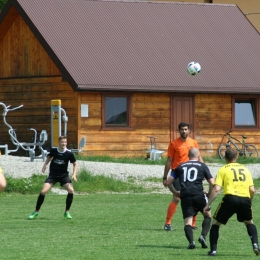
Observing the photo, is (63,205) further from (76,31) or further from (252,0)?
(252,0)

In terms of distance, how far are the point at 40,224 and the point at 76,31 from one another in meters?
18.6

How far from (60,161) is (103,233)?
10.8 feet

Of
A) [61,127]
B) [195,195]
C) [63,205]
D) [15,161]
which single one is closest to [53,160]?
[63,205]

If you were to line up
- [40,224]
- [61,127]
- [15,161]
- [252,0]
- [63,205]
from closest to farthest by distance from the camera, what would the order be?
1. [40,224]
2. [63,205]
3. [15,161]
4. [61,127]
5. [252,0]

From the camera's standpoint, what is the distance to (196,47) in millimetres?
37562

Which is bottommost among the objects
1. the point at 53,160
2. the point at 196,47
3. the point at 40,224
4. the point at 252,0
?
the point at 40,224

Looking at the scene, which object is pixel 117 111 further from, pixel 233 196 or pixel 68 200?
pixel 233 196

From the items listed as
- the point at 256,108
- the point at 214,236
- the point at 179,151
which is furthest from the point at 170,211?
the point at 256,108

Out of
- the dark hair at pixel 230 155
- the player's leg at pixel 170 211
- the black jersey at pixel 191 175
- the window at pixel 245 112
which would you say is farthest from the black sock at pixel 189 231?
the window at pixel 245 112

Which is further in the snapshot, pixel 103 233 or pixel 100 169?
pixel 100 169

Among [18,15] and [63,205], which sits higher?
[18,15]

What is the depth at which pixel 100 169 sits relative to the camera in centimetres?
2902

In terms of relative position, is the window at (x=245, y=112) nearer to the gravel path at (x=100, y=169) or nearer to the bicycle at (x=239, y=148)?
the bicycle at (x=239, y=148)

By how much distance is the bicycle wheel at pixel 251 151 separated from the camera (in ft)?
119
